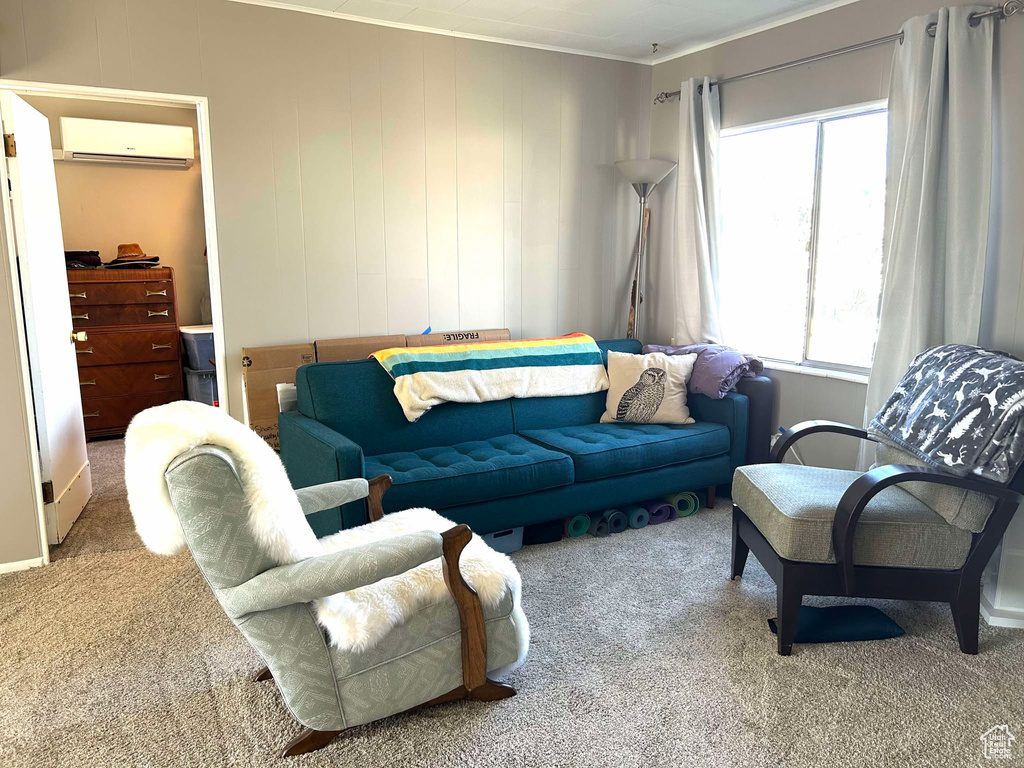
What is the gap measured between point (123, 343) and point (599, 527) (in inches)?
154

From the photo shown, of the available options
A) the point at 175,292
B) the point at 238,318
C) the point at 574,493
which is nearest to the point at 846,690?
the point at 574,493

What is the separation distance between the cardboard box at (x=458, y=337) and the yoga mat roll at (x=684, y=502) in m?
1.40

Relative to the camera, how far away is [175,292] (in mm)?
5652

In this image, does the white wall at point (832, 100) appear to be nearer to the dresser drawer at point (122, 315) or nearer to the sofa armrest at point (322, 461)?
the sofa armrest at point (322, 461)

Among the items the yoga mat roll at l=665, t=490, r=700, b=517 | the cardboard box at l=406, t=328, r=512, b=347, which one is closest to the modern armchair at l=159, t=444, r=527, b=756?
the yoga mat roll at l=665, t=490, r=700, b=517

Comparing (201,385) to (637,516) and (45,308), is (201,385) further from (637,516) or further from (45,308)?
(637,516)

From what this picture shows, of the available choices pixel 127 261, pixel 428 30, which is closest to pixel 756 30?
pixel 428 30

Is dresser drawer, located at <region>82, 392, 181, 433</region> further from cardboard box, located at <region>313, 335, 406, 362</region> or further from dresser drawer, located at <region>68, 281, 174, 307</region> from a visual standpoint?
cardboard box, located at <region>313, 335, 406, 362</region>

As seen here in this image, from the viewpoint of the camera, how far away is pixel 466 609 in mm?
2016

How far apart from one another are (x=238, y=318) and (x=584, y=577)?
7.04 feet

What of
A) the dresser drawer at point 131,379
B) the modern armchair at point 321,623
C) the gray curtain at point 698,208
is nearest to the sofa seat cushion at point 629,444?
the gray curtain at point 698,208

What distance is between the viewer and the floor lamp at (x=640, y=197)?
173 inches

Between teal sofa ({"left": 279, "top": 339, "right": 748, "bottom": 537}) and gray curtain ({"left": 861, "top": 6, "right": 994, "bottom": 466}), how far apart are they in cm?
86

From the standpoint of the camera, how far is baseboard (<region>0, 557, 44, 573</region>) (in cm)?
303
